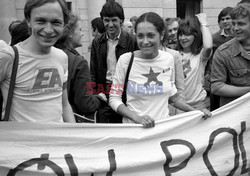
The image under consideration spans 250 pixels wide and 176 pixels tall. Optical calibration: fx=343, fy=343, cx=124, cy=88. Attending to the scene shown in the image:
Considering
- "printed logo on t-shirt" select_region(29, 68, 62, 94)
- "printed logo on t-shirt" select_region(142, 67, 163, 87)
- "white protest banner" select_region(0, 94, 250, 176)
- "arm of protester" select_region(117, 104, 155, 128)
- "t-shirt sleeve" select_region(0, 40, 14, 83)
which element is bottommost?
"white protest banner" select_region(0, 94, 250, 176)

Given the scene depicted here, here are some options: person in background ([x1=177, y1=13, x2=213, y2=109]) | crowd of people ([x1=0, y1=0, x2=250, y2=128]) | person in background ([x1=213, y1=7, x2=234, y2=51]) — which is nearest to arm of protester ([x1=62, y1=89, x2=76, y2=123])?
crowd of people ([x1=0, y1=0, x2=250, y2=128])

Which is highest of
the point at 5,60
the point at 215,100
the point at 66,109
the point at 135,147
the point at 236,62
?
the point at 5,60

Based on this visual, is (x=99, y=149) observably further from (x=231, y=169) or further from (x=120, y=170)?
(x=231, y=169)

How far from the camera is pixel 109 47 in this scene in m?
4.35

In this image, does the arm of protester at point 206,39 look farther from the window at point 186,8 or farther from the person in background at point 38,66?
the window at point 186,8

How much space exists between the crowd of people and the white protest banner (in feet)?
0.39

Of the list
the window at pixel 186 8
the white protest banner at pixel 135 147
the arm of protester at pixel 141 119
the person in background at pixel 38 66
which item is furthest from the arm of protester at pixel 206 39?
the window at pixel 186 8

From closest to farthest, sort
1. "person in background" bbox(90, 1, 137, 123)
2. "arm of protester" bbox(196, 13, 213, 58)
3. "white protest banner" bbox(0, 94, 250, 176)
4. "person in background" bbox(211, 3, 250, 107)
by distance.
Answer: "white protest banner" bbox(0, 94, 250, 176) → "person in background" bbox(211, 3, 250, 107) → "arm of protester" bbox(196, 13, 213, 58) → "person in background" bbox(90, 1, 137, 123)

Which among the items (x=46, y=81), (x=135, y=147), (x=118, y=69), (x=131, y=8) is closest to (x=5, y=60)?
(x=46, y=81)

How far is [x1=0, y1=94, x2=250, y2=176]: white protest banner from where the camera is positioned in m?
2.55

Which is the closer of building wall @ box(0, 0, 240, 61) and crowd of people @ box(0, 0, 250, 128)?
crowd of people @ box(0, 0, 250, 128)

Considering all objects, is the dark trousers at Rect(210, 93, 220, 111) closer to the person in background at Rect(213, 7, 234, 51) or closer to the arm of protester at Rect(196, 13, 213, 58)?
the arm of protester at Rect(196, 13, 213, 58)

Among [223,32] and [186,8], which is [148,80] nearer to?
[223,32]

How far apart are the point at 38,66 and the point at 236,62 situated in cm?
184
